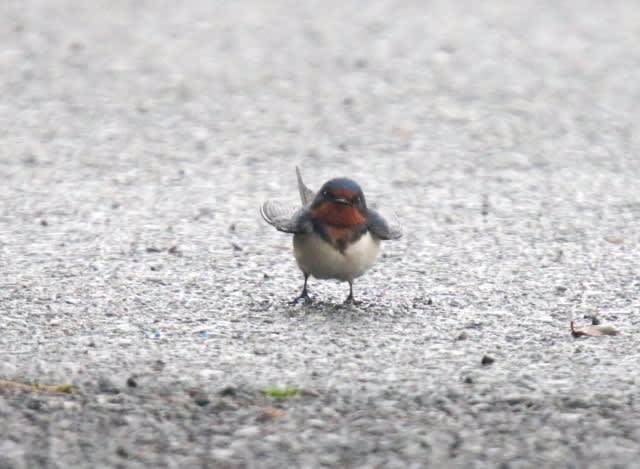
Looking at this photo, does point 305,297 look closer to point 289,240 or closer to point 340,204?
point 340,204

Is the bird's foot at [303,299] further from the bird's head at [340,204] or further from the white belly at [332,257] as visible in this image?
the bird's head at [340,204]

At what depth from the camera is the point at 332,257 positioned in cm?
561

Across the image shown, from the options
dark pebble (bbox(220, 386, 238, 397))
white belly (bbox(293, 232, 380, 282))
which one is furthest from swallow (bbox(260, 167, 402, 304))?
dark pebble (bbox(220, 386, 238, 397))

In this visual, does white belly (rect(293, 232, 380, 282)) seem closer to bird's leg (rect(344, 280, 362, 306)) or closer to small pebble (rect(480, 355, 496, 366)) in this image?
bird's leg (rect(344, 280, 362, 306))

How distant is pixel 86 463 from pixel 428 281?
2565mm

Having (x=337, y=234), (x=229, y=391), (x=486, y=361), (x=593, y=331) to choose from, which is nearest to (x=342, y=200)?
(x=337, y=234)

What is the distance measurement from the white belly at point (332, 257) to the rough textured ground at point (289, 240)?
182 mm

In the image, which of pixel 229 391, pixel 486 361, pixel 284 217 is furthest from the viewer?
pixel 284 217

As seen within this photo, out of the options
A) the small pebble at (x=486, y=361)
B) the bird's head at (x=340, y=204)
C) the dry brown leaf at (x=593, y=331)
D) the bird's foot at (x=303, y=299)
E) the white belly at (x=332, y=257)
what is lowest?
the small pebble at (x=486, y=361)

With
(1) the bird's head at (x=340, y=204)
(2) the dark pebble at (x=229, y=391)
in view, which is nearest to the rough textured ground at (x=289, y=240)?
(2) the dark pebble at (x=229, y=391)

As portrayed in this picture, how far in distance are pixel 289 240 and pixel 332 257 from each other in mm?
1304

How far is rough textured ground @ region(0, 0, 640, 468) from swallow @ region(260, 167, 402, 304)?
202 millimetres

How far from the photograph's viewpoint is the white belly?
18.4 feet

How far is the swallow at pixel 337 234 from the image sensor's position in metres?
5.63
